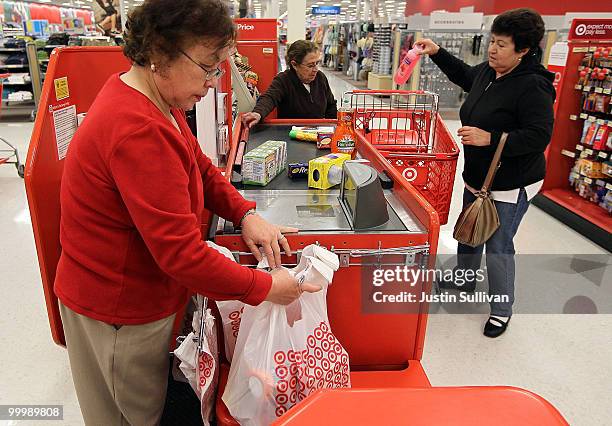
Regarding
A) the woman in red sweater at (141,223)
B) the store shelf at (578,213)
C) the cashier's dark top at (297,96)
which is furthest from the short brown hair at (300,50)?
the store shelf at (578,213)

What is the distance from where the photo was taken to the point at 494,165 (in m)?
2.62

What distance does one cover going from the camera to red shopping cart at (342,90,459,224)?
273cm

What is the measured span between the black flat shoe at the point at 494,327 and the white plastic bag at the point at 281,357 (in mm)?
1772

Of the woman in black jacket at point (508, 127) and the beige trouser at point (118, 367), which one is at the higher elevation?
the woman in black jacket at point (508, 127)

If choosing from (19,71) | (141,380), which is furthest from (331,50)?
(141,380)

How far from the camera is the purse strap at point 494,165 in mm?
2545

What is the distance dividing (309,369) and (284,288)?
314mm

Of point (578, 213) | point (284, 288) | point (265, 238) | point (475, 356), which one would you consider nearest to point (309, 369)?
point (284, 288)

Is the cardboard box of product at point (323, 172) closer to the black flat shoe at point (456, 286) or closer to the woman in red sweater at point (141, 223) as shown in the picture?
the woman in red sweater at point (141, 223)

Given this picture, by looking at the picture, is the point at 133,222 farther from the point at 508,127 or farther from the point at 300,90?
the point at 300,90

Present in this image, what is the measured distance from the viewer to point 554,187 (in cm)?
546

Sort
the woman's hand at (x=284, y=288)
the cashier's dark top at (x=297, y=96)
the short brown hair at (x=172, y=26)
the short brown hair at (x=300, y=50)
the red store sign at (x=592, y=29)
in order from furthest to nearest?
the red store sign at (x=592, y=29) < the cashier's dark top at (x=297, y=96) < the short brown hair at (x=300, y=50) < the woman's hand at (x=284, y=288) < the short brown hair at (x=172, y=26)

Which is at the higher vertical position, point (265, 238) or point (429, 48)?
point (429, 48)

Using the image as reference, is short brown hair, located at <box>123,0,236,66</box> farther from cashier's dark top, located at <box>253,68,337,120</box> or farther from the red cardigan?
cashier's dark top, located at <box>253,68,337,120</box>
